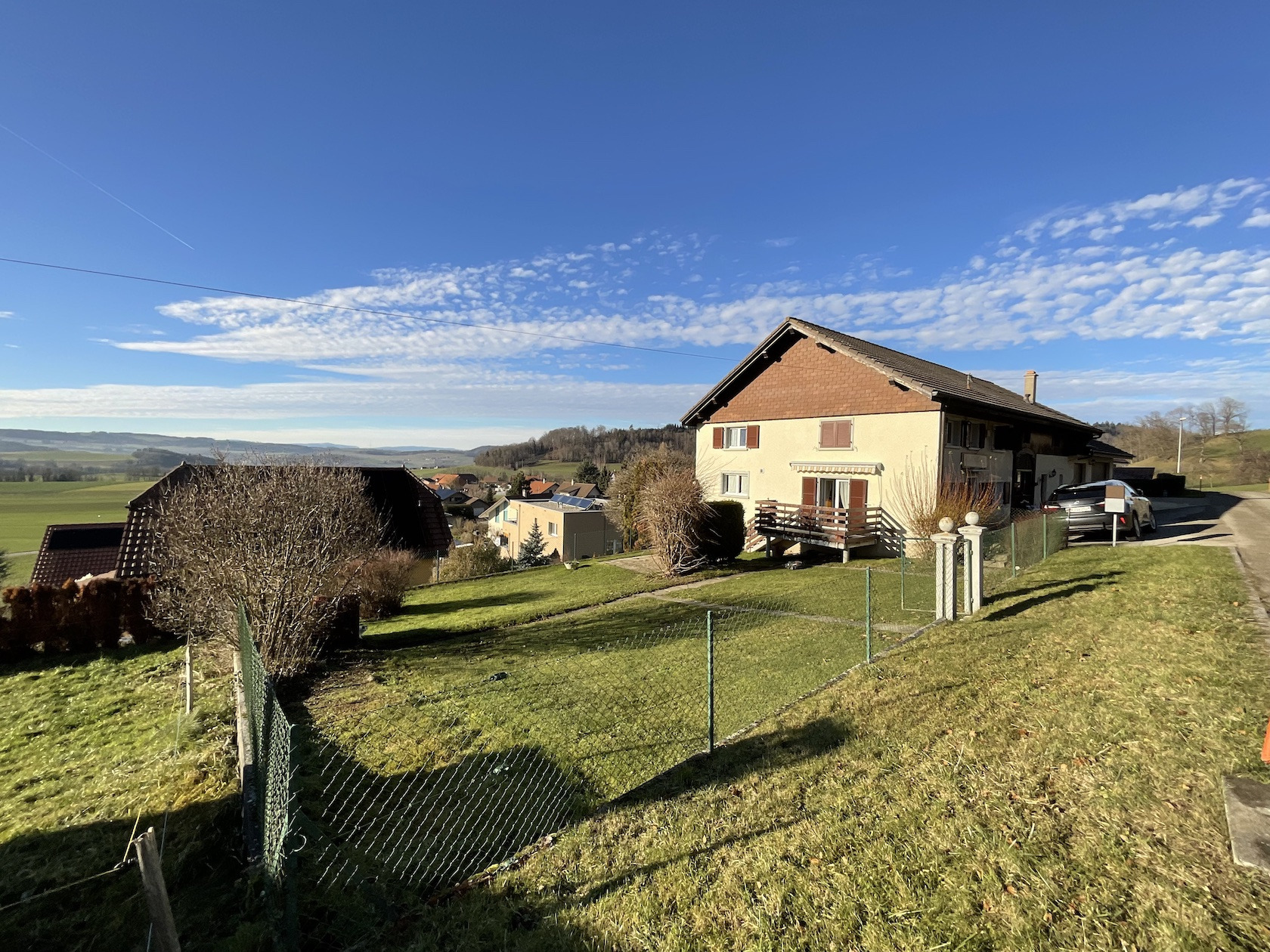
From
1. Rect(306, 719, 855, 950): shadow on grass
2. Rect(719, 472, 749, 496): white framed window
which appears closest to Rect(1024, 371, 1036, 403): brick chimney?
Rect(719, 472, 749, 496): white framed window

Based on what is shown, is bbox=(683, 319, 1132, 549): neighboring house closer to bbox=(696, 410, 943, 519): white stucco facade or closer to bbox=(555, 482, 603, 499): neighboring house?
bbox=(696, 410, 943, 519): white stucco facade

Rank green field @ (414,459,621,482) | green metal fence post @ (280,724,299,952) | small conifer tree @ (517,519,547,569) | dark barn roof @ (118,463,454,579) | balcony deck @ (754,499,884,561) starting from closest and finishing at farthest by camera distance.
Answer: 1. green metal fence post @ (280,724,299,952)
2. balcony deck @ (754,499,884,561)
3. dark barn roof @ (118,463,454,579)
4. small conifer tree @ (517,519,547,569)
5. green field @ (414,459,621,482)

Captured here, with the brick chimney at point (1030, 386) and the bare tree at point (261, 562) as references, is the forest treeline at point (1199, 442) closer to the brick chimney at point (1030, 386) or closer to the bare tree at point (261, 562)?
the brick chimney at point (1030, 386)

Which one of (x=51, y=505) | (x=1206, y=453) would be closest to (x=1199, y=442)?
(x=1206, y=453)

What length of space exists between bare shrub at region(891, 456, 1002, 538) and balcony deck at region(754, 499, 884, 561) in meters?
1.00

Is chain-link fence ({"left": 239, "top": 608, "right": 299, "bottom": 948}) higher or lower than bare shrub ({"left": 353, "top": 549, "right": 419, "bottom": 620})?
higher

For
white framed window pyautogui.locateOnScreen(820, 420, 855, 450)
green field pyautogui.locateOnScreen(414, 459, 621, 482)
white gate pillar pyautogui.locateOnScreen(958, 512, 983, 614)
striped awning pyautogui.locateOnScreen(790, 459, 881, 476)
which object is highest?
white framed window pyautogui.locateOnScreen(820, 420, 855, 450)

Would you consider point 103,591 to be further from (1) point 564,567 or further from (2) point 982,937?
(2) point 982,937

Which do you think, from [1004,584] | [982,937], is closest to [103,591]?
[982,937]

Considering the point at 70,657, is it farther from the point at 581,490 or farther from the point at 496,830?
the point at 581,490

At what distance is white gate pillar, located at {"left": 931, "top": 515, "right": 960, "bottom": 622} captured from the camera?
8.78 m

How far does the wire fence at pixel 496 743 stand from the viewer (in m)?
3.62

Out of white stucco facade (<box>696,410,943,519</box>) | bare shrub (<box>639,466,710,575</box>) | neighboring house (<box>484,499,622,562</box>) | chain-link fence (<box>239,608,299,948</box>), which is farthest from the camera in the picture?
neighboring house (<box>484,499,622,562</box>)

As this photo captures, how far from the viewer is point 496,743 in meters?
5.73
